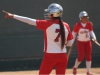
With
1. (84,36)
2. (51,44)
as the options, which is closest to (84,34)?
(84,36)

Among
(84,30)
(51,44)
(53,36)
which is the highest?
(53,36)

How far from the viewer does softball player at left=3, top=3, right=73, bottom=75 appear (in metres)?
5.69

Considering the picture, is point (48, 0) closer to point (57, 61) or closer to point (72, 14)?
point (72, 14)

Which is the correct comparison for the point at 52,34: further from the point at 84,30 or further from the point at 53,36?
the point at 84,30

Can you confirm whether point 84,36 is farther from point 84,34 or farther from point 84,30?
point 84,30

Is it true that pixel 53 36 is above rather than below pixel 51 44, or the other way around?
above

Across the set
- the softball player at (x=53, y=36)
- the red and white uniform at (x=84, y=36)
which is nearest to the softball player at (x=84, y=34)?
the red and white uniform at (x=84, y=36)

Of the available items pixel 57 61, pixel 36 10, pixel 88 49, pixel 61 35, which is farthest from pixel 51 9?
pixel 36 10

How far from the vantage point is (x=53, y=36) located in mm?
5707

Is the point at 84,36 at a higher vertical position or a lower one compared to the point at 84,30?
lower

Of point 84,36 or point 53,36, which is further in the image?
point 84,36

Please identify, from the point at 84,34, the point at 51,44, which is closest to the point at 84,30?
the point at 84,34

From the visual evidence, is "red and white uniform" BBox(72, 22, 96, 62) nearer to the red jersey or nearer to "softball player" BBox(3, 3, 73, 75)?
the red jersey

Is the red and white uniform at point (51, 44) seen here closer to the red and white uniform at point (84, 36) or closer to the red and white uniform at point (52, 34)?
the red and white uniform at point (52, 34)
